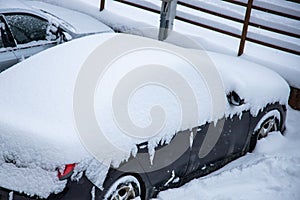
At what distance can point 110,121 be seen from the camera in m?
4.11

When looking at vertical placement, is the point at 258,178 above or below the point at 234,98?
below

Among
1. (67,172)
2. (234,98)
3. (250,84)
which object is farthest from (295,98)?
(67,172)

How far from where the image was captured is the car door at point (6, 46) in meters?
6.21

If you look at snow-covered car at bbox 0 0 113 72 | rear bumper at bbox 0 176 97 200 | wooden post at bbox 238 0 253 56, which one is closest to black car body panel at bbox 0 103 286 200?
rear bumper at bbox 0 176 97 200

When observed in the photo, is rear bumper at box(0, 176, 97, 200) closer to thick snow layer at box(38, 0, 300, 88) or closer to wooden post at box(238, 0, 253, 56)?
thick snow layer at box(38, 0, 300, 88)

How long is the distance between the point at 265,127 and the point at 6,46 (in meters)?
3.10

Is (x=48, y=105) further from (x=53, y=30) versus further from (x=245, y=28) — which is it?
(x=245, y=28)

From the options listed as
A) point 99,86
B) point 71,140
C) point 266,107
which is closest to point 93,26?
point 266,107

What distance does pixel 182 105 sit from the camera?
4.71m

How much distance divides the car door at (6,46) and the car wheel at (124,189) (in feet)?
8.19

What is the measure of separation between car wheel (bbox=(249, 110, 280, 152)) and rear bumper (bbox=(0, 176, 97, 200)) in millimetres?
2413

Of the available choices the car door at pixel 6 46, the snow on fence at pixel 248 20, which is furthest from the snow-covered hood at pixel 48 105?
the snow on fence at pixel 248 20

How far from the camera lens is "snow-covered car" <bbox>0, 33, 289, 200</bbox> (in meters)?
3.86

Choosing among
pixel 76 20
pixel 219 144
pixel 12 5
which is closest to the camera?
pixel 219 144
